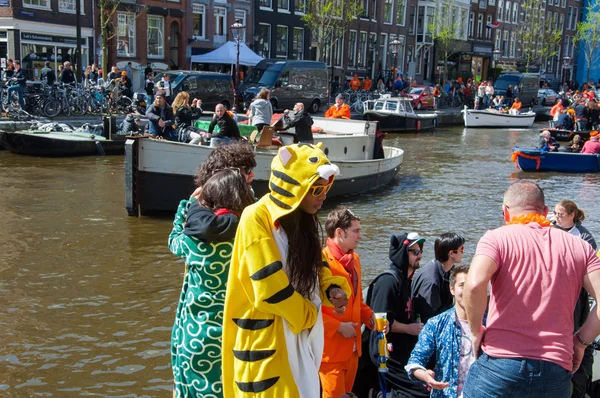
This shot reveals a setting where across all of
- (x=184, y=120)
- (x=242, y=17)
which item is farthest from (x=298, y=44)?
(x=184, y=120)

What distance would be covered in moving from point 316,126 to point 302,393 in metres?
13.9

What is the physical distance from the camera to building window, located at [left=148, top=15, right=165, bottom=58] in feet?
108

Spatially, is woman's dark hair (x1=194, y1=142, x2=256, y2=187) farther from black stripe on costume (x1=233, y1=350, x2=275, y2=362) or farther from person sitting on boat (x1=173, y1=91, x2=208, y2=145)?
person sitting on boat (x1=173, y1=91, x2=208, y2=145)

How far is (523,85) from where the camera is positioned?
4191 centimetres

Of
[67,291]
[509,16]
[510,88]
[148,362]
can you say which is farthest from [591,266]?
[509,16]

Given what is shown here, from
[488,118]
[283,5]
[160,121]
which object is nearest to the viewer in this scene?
[160,121]

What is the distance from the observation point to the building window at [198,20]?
115ft

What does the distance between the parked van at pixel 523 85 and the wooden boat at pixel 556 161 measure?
2425 cm

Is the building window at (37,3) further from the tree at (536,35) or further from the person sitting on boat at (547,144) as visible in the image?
the tree at (536,35)

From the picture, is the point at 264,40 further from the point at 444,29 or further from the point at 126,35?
the point at 444,29

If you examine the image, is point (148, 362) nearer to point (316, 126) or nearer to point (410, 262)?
point (410, 262)

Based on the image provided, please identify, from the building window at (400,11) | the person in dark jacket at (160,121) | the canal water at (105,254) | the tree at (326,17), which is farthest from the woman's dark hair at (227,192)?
the building window at (400,11)

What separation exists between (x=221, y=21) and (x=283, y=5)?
4715 mm

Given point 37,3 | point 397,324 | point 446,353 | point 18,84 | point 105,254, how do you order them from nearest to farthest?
1. point 446,353
2. point 397,324
3. point 105,254
4. point 18,84
5. point 37,3
